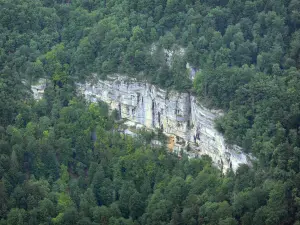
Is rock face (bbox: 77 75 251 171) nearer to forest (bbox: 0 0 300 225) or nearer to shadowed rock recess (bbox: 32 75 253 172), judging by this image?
shadowed rock recess (bbox: 32 75 253 172)

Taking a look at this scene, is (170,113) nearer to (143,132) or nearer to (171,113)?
(171,113)

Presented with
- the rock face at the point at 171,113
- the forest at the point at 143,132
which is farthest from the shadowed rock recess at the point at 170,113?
the forest at the point at 143,132

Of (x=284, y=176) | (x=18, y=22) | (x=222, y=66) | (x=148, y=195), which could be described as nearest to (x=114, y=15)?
(x=18, y=22)

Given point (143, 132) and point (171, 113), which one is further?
point (143, 132)

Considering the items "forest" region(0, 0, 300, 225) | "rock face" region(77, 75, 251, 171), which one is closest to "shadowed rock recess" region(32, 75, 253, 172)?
"rock face" region(77, 75, 251, 171)

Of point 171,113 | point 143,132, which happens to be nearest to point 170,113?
point 171,113

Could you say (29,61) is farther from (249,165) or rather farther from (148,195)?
(249,165)

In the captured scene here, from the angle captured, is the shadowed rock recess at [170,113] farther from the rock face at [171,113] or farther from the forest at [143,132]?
the forest at [143,132]
